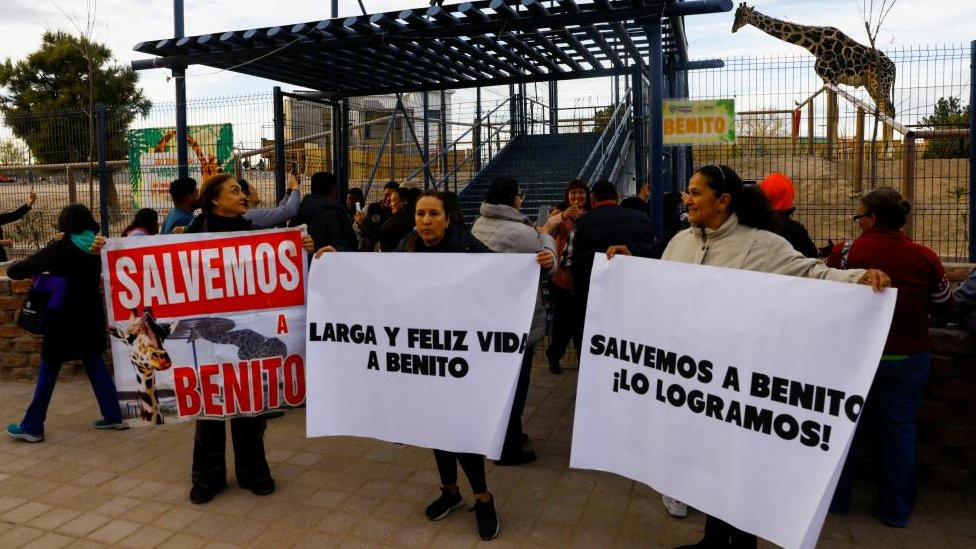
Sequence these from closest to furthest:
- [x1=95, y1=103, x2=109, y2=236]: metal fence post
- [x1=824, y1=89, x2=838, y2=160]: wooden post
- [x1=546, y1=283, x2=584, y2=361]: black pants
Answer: [x1=546, y1=283, x2=584, y2=361]: black pants, [x1=824, y1=89, x2=838, y2=160]: wooden post, [x1=95, y1=103, x2=109, y2=236]: metal fence post

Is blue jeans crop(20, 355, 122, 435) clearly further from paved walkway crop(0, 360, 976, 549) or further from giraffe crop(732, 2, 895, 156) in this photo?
giraffe crop(732, 2, 895, 156)

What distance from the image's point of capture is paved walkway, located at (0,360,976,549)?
13.0ft

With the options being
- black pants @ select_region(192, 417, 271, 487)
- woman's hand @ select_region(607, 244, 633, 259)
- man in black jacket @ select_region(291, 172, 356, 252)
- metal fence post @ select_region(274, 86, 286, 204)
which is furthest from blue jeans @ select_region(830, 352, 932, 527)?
metal fence post @ select_region(274, 86, 286, 204)

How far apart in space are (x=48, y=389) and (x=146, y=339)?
66.1 inches

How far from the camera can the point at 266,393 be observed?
14.6ft

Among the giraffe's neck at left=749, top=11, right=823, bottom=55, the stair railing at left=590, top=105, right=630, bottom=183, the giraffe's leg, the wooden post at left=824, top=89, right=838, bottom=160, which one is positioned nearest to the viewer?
the giraffe's leg

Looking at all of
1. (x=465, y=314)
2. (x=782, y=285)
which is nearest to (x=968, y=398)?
(x=782, y=285)

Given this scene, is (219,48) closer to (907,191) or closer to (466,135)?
(466,135)

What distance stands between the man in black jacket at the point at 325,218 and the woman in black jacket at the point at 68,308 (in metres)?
1.58

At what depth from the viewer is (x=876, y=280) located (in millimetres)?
2926

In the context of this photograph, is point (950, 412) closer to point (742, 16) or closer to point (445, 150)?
point (445, 150)

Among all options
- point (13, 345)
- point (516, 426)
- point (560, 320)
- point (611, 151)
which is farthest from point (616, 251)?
point (611, 151)

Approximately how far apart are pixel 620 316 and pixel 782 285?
2.62 ft

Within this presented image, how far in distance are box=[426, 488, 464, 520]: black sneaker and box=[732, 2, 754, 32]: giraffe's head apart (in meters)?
12.9
